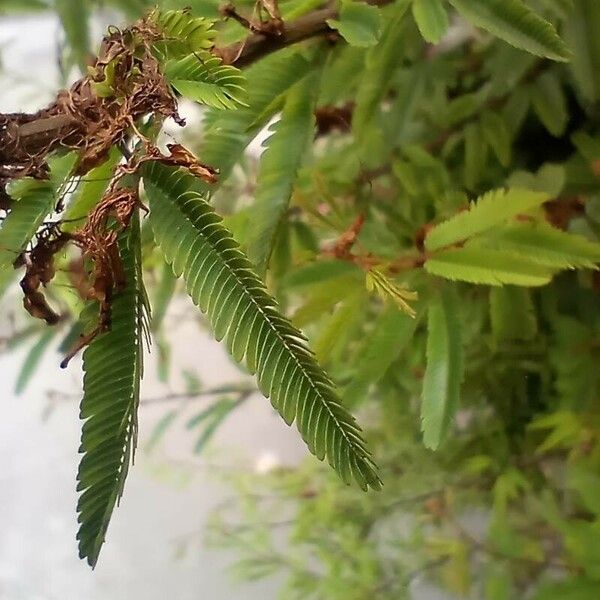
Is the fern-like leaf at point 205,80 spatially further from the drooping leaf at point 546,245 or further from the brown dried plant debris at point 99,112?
the drooping leaf at point 546,245

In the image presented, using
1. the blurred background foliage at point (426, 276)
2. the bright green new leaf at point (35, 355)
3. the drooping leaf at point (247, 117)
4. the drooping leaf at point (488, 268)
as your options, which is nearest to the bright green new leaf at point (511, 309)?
the blurred background foliage at point (426, 276)

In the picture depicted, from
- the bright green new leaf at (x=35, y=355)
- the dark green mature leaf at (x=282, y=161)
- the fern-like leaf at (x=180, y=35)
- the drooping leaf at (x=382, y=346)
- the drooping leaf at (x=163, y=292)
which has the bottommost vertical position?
the bright green new leaf at (x=35, y=355)

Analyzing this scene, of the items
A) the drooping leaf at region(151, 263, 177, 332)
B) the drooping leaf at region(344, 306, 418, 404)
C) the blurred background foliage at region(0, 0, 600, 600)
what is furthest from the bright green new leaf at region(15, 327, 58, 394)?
the drooping leaf at region(344, 306, 418, 404)

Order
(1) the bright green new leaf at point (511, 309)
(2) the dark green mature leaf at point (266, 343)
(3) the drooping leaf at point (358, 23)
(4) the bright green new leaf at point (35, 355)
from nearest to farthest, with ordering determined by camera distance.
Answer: (2) the dark green mature leaf at point (266, 343)
(3) the drooping leaf at point (358, 23)
(1) the bright green new leaf at point (511, 309)
(4) the bright green new leaf at point (35, 355)

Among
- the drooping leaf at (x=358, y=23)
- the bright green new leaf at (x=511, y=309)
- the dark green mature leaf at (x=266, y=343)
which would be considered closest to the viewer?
the dark green mature leaf at (x=266, y=343)

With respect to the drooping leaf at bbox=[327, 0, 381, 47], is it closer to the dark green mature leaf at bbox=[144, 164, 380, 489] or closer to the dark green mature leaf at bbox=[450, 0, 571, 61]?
the dark green mature leaf at bbox=[450, 0, 571, 61]

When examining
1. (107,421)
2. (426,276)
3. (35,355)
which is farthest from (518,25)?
(35,355)

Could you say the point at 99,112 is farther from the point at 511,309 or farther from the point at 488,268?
the point at 511,309

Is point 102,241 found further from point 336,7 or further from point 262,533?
point 262,533

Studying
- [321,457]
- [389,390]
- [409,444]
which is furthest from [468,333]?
[321,457]
